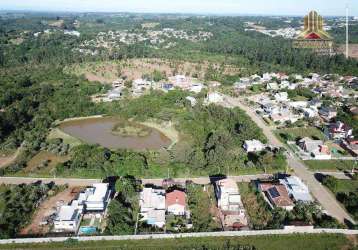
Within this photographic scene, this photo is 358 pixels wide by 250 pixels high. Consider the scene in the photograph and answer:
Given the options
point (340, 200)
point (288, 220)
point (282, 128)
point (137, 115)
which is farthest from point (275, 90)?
point (288, 220)

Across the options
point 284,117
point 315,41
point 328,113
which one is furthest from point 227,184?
point 315,41

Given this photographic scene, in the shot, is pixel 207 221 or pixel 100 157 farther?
pixel 100 157

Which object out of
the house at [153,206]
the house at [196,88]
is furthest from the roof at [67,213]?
the house at [196,88]

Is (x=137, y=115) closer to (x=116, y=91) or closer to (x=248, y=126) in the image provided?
(x=116, y=91)

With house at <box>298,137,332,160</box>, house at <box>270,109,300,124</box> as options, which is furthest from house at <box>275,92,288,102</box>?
house at <box>298,137,332,160</box>

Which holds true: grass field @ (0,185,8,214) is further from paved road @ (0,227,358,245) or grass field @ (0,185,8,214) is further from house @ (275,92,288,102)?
house @ (275,92,288,102)

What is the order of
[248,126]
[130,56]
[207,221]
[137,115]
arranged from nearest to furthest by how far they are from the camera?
[207,221]
[248,126]
[137,115]
[130,56]

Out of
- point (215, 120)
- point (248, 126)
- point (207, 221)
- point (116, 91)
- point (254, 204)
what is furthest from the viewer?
point (116, 91)
